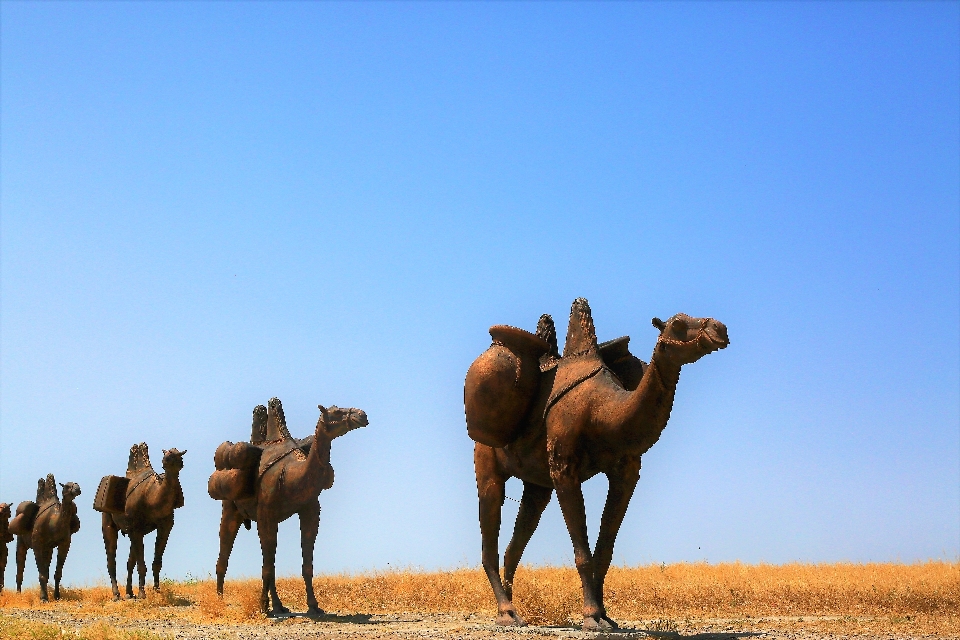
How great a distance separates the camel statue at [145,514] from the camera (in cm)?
2348

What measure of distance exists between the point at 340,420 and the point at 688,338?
7353 mm

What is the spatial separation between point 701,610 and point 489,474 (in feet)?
14.9

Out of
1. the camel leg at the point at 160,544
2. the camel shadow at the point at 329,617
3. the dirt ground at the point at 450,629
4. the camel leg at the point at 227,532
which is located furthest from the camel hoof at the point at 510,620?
the camel leg at the point at 160,544

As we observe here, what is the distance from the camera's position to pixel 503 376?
1315 centimetres

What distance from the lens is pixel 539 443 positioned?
13258 millimetres

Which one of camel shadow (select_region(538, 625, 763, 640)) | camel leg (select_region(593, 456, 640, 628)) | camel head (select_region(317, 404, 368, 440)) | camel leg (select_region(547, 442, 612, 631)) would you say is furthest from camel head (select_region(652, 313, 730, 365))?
camel head (select_region(317, 404, 368, 440))

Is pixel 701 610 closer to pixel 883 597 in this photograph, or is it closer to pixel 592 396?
pixel 883 597

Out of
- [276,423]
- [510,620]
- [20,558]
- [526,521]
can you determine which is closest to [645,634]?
[510,620]

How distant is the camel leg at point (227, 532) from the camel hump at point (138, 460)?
6.89m

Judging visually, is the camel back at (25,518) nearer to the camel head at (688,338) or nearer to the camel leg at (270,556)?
the camel leg at (270,556)

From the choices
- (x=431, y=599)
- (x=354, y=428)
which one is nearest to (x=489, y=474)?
(x=354, y=428)

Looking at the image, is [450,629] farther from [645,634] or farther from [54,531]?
[54,531]

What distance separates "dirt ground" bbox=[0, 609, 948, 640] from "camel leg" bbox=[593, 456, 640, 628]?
81 centimetres

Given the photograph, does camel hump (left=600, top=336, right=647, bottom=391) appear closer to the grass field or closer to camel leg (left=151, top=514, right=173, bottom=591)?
the grass field
